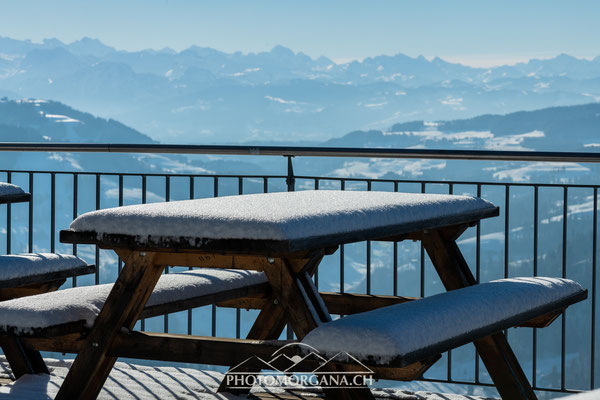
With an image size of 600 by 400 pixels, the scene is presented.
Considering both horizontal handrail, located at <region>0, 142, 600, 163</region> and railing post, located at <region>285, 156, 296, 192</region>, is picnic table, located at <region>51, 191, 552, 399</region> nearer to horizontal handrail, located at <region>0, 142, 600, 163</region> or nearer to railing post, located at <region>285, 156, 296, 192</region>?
horizontal handrail, located at <region>0, 142, 600, 163</region>

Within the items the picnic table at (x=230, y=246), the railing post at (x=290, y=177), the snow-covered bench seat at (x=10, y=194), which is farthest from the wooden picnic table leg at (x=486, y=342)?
the snow-covered bench seat at (x=10, y=194)

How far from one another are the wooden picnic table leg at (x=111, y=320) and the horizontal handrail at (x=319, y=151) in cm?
196

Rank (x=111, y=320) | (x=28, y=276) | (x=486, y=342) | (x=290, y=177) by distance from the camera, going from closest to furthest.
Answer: (x=111, y=320), (x=486, y=342), (x=28, y=276), (x=290, y=177)

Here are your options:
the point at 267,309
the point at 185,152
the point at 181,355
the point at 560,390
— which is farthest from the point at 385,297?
the point at 185,152

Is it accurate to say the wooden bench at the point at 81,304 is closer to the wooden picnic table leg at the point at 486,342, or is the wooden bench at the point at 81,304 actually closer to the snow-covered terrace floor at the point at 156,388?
the snow-covered terrace floor at the point at 156,388

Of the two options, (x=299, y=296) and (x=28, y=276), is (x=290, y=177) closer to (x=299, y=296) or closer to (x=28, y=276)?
(x=28, y=276)

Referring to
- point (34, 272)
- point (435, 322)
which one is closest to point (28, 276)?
point (34, 272)

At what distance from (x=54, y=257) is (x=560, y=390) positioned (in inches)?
93.3

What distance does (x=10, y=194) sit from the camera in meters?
3.05

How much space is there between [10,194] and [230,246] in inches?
57.1

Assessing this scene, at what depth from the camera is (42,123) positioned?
417 feet

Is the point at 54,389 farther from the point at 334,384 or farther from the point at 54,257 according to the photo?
the point at 334,384

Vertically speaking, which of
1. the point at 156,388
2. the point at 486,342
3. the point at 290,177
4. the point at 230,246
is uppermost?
the point at 290,177

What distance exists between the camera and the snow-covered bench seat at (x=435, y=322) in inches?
72.8
